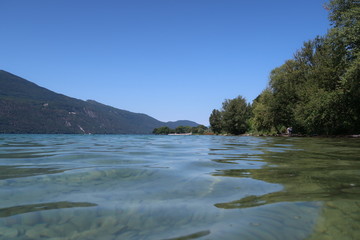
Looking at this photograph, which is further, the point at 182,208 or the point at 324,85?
the point at 324,85

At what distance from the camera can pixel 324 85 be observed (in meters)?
29.8

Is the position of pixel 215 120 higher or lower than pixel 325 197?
higher

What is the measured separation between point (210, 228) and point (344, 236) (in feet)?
3.01

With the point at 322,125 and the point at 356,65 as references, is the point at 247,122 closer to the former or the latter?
the point at 322,125

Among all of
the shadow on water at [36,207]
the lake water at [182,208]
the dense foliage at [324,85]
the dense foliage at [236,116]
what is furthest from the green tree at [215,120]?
the shadow on water at [36,207]

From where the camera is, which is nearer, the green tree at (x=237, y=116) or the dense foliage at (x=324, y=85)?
the dense foliage at (x=324, y=85)

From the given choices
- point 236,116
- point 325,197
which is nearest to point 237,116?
point 236,116

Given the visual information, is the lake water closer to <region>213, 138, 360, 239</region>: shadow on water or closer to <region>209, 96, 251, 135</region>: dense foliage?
<region>213, 138, 360, 239</region>: shadow on water

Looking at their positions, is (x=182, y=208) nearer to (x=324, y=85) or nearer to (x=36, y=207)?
(x=36, y=207)

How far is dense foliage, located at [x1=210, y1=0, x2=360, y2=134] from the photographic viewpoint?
19.8 m

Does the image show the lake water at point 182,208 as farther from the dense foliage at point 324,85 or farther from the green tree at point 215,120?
the green tree at point 215,120

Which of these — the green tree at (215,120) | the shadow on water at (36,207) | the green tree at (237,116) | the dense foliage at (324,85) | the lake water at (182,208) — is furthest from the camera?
the green tree at (215,120)

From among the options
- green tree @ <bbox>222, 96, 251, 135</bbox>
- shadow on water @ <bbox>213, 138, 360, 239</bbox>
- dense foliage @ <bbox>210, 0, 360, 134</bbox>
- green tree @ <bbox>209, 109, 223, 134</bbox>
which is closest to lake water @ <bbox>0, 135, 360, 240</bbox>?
shadow on water @ <bbox>213, 138, 360, 239</bbox>

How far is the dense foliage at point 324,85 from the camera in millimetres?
19797
